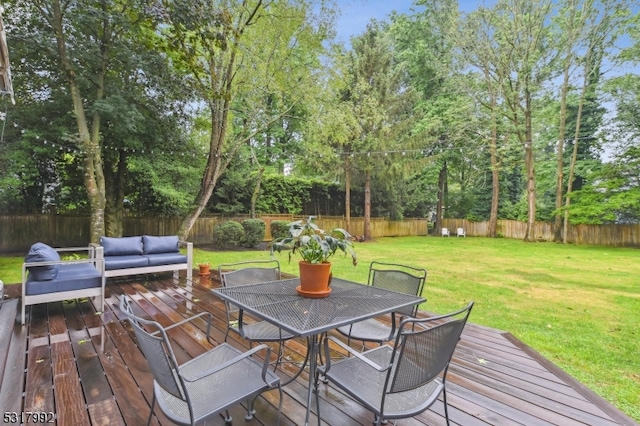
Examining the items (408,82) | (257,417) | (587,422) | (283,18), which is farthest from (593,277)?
(408,82)

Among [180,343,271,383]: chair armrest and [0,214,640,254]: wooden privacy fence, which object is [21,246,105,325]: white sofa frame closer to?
[180,343,271,383]: chair armrest

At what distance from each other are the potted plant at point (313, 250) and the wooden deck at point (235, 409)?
68 centimetres

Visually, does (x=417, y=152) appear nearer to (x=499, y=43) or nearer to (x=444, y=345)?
(x=499, y=43)

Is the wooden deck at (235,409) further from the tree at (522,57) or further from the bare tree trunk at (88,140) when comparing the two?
the tree at (522,57)

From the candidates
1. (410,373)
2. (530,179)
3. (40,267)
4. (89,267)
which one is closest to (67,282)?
(40,267)

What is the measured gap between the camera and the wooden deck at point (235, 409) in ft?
5.96

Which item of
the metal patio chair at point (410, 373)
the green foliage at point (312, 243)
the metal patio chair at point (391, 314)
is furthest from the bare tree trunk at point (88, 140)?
the metal patio chair at point (410, 373)

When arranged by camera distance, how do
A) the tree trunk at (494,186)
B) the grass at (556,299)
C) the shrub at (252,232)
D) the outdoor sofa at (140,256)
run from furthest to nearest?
the tree trunk at (494,186) → the shrub at (252,232) → the outdoor sofa at (140,256) → the grass at (556,299)

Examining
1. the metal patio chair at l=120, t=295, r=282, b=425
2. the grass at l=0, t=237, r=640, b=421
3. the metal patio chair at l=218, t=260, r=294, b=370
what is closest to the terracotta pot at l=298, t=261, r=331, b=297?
the metal patio chair at l=218, t=260, r=294, b=370

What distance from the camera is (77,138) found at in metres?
6.64

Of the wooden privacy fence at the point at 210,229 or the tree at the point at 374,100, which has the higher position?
the tree at the point at 374,100

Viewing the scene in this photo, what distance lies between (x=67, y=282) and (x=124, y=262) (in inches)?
46.4

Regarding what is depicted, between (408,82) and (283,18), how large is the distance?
34.1 feet

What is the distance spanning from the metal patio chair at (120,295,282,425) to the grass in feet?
8.08
